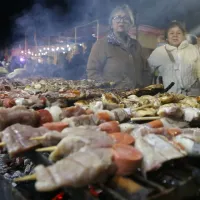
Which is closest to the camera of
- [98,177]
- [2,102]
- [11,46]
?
[98,177]

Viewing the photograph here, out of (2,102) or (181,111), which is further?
(2,102)

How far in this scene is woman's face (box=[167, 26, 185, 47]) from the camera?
23.9 ft

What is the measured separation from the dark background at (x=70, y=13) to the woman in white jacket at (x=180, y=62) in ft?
9.48

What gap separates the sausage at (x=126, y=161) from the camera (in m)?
2.04

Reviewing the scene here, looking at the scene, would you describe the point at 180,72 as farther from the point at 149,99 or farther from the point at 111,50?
the point at 149,99

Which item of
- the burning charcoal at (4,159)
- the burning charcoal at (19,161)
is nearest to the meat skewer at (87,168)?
the burning charcoal at (19,161)

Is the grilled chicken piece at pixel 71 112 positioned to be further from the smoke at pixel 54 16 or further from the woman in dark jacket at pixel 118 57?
the smoke at pixel 54 16

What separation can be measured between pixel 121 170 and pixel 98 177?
0.22 meters

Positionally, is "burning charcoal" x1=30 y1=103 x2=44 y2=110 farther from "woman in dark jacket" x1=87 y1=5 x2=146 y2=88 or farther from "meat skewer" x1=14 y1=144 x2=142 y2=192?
"woman in dark jacket" x1=87 y1=5 x2=146 y2=88

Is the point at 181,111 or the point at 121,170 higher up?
the point at 181,111

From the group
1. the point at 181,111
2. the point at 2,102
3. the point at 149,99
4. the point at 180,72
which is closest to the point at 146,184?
the point at 181,111

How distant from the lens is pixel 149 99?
189 inches

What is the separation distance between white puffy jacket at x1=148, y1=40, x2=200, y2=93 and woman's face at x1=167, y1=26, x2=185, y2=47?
0.11 m

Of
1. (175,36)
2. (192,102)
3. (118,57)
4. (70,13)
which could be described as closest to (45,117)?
(192,102)
